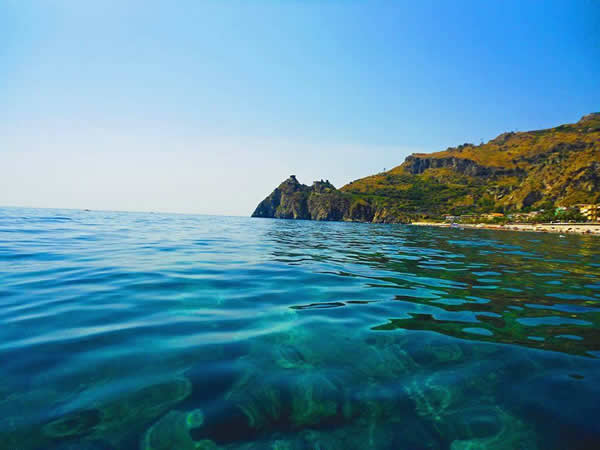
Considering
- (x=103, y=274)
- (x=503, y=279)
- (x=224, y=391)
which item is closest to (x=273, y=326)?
(x=224, y=391)

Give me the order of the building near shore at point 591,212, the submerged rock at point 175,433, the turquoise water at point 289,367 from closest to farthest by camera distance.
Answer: the submerged rock at point 175,433
the turquoise water at point 289,367
the building near shore at point 591,212

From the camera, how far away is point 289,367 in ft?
14.0

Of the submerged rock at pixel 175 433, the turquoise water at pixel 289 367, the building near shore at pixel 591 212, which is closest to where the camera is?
the submerged rock at pixel 175 433

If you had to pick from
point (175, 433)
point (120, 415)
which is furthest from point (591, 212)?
point (120, 415)

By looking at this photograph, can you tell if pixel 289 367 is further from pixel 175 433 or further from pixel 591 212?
pixel 591 212

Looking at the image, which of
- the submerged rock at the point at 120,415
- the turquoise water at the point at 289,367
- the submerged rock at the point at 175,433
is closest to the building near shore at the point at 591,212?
the turquoise water at the point at 289,367

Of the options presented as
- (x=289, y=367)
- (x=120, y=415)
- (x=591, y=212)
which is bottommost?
(x=289, y=367)

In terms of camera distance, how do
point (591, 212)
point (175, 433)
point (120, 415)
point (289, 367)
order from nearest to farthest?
1. point (175, 433)
2. point (120, 415)
3. point (289, 367)
4. point (591, 212)

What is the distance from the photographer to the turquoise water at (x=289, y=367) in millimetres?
2947

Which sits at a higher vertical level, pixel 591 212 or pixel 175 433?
pixel 591 212

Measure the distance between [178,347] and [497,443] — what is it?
456 cm

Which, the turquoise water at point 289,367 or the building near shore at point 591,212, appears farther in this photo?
the building near shore at point 591,212

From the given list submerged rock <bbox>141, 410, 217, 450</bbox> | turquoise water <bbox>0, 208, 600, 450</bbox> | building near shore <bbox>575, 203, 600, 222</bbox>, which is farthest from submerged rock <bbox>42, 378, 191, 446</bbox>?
building near shore <bbox>575, 203, 600, 222</bbox>

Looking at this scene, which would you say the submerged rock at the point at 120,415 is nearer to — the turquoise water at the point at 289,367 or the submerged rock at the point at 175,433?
the turquoise water at the point at 289,367
